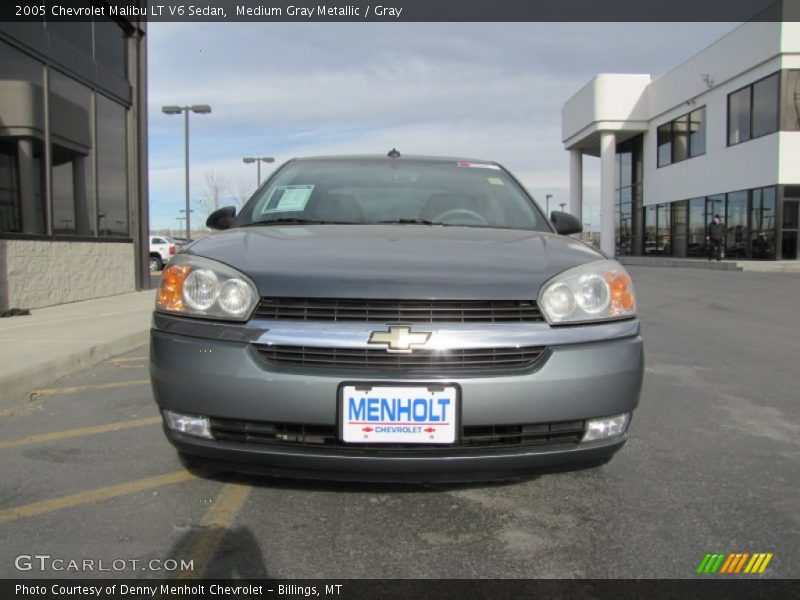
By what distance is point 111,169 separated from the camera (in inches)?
457

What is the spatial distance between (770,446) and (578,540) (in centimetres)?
169

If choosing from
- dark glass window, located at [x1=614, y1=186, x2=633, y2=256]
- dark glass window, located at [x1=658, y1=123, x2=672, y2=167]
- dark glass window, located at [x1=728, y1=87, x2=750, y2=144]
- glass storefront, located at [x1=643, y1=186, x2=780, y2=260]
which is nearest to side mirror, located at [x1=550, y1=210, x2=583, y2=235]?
glass storefront, located at [x1=643, y1=186, x2=780, y2=260]

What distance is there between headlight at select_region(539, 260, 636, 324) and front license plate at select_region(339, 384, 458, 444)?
0.52 meters

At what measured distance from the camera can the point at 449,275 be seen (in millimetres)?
2285

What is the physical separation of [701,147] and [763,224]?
5.77 meters

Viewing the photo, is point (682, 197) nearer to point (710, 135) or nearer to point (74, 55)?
point (710, 135)

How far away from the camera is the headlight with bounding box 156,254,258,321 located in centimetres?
229

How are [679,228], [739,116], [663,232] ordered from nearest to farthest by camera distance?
1. [739,116]
2. [679,228]
3. [663,232]

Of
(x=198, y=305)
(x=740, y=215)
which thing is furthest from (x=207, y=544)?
(x=740, y=215)

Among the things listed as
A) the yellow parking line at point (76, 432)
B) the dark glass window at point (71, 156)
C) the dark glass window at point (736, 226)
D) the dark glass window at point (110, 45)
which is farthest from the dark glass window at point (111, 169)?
the dark glass window at point (736, 226)

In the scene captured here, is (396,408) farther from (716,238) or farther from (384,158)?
(716,238)

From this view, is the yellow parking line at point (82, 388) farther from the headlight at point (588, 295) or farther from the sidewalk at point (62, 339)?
the headlight at point (588, 295)

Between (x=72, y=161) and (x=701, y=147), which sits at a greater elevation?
(x=701, y=147)

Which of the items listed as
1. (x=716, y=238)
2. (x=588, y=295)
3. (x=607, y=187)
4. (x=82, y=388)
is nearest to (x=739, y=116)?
(x=716, y=238)
